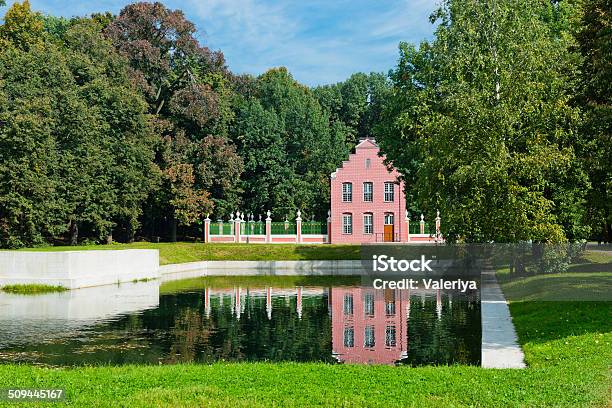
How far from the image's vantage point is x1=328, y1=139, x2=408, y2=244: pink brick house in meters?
61.8

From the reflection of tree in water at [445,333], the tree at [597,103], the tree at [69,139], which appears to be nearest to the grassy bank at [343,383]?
the reflection of tree in water at [445,333]

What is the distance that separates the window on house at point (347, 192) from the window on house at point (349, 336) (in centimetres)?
4238

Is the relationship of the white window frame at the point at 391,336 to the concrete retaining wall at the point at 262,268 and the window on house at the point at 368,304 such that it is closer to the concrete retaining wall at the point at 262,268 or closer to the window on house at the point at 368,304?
the window on house at the point at 368,304

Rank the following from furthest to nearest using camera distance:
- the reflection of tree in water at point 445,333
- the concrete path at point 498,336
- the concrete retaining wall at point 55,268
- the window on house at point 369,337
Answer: the concrete retaining wall at point 55,268 < the window on house at point 369,337 < the reflection of tree in water at point 445,333 < the concrete path at point 498,336

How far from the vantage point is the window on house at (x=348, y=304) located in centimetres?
2469

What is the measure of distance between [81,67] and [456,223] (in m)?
38.9

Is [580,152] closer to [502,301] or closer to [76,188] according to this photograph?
[502,301]

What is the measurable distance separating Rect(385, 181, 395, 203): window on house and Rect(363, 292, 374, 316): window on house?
102 ft

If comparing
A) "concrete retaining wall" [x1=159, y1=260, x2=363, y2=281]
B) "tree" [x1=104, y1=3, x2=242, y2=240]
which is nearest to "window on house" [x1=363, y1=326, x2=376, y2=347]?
"concrete retaining wall" [x1=159, y1=260, x2=363, y2=281]

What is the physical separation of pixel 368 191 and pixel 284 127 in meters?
10.4

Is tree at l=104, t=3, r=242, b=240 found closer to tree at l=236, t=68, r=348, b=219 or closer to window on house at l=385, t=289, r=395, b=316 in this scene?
tree at l=236, t=68, r=348, b=219

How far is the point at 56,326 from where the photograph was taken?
68.1 feet

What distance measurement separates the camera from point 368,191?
62500 millimetres

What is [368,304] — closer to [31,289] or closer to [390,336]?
[390,336]
